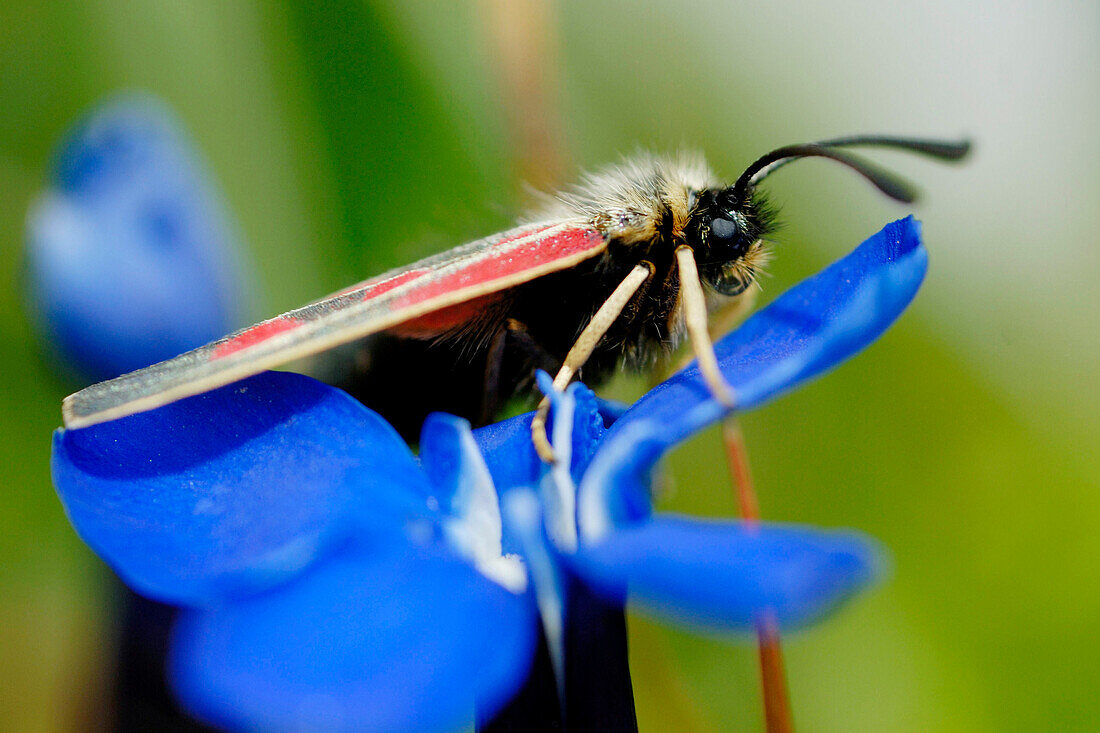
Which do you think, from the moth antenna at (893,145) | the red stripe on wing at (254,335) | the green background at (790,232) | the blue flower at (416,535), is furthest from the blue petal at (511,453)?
the green background at (790,232)

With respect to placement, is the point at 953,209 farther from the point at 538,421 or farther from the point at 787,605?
the point at 787,605

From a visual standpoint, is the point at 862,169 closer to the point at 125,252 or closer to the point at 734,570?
the point at 734,570

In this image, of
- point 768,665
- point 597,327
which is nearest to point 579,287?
point 597,327

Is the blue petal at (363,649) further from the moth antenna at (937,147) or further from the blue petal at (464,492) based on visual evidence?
the moth antenna at (937,147)

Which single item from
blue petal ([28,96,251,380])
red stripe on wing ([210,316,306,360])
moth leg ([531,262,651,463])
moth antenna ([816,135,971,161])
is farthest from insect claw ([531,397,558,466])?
blue petal ([28,96,251,380])

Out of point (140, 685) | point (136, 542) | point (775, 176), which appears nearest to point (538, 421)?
point (136, 542)

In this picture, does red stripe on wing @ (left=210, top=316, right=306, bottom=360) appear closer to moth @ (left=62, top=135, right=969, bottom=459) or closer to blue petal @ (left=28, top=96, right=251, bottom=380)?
moth @ (left=62, top=135, right=969, bottom=459)

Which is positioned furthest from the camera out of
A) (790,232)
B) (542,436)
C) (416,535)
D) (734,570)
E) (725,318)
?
A: (790,232)
